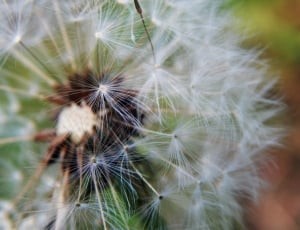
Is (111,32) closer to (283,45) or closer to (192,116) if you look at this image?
(192,116)

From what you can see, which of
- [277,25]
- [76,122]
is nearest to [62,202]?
[76,122]

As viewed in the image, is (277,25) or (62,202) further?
(277,25)

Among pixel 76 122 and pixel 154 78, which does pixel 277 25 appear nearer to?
pixel 154 78

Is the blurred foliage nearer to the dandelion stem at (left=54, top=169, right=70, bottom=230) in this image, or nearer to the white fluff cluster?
the white fluff cluster

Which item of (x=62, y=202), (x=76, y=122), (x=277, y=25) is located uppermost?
(x=277, y=25)

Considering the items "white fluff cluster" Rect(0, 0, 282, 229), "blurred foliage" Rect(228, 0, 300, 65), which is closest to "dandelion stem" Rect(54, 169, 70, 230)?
"white fluff cluster" Rect(0, 0, 282, 229)

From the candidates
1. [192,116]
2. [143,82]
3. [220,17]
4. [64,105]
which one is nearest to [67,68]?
[64,105]

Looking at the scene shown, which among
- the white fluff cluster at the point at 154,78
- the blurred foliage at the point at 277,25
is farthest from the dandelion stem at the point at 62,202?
the blurred foliage at the point at 277,25

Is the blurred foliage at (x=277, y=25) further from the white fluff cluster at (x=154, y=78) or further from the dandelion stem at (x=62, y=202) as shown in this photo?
the dandelion stem at (x=62, y=202)
